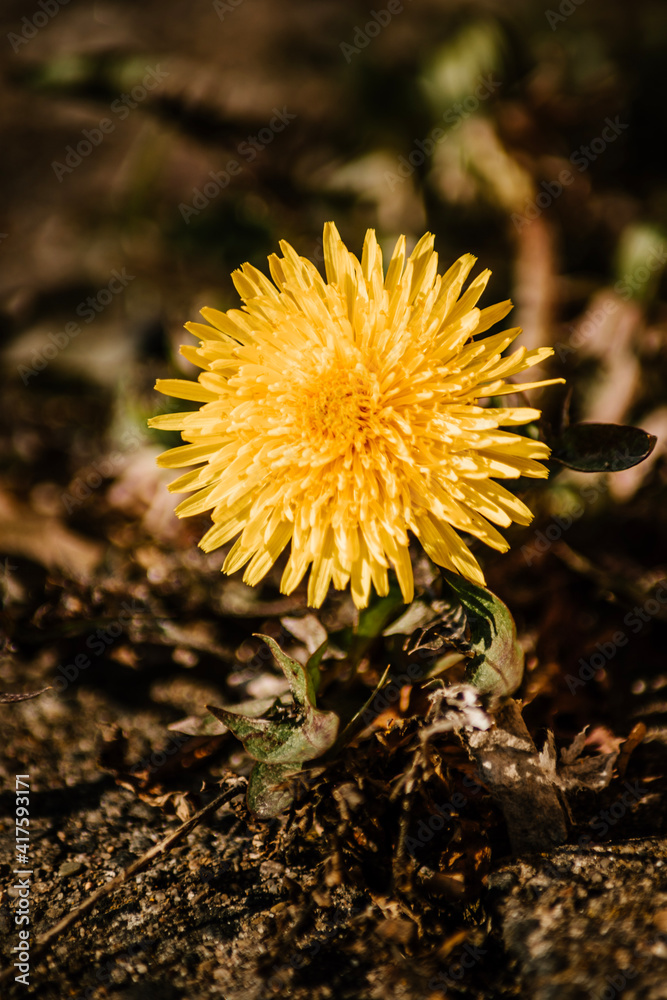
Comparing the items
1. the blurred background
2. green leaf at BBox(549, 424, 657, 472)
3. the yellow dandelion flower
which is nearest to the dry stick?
the blurred background

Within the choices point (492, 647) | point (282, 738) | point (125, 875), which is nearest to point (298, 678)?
point (282, 738)

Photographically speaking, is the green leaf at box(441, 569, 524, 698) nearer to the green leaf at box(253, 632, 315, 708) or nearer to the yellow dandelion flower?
the yellow dandelion flower

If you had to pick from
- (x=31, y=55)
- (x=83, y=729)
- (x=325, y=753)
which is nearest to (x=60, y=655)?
(x=83, y=729)

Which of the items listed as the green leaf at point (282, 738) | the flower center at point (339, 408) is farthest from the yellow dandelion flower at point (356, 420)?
the green leaf at point (282, 738)

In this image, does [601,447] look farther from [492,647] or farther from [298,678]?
[298,678]

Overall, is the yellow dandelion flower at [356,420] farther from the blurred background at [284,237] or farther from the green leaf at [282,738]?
the blurred background at [284,237]

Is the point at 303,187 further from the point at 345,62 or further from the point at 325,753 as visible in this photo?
the point at 325,753
